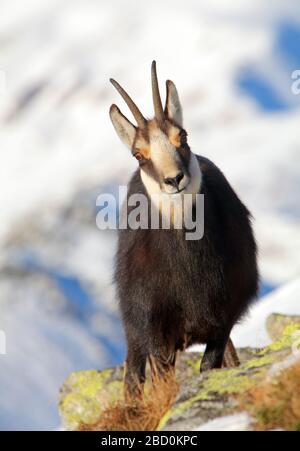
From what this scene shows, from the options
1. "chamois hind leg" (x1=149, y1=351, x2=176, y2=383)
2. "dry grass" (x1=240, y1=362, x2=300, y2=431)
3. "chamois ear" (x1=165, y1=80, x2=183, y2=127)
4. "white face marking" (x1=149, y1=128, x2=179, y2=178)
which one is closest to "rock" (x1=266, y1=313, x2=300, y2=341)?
"chamois hind leg" (x1=149, y1=351, x2=176, y2=383)

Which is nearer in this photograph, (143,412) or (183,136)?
(143,412)

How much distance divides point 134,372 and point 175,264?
171 cm

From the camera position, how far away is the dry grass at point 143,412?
1239 centimetres

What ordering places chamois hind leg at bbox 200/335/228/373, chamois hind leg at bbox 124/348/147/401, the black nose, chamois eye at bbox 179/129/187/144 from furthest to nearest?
chamois hind leg at bbox 124/348/147/401 < chamois hind leg at bbox 200/335/228/373 < chamois eye at bbox 179/129/187/144 < the black nose

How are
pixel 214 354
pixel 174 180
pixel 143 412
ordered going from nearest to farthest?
pixel 143 412
pixel 174 180
pixel 214 354

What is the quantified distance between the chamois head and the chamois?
0.5 inches

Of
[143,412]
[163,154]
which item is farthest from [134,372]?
[163,154]

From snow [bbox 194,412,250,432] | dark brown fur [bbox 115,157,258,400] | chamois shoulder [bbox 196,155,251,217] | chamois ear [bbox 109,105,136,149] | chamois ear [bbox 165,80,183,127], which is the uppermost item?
chamois ear [bbox 165,80,183,127]

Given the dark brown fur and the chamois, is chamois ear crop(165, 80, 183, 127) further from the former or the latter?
the dark brown fur

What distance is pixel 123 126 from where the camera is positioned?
14.4 meters

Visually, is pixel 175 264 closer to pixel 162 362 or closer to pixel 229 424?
pixel 162 362

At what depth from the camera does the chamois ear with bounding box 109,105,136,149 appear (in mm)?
14305

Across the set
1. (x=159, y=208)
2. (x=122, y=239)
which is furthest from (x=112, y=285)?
(x=159, y=208)
